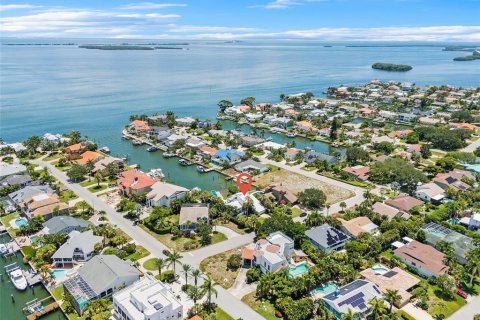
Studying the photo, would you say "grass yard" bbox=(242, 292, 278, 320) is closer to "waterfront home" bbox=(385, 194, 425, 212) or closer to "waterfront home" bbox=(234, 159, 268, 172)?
"waterfront home" bbox=(385, 194, 425, 212)

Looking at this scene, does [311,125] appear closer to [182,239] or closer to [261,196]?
[261,196]

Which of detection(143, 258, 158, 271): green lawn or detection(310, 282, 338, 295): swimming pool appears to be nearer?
detection(310, 282, 338, 295): swimming pool

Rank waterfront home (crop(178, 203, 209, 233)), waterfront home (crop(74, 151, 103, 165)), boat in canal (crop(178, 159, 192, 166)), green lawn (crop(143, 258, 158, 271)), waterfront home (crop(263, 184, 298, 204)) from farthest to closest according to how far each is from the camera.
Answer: boat in canal (crop(178, 159, 192, 166)) → waterfront home (crop(74, 151, 103, 165)) → waterfront home (crop(263, 184, 298, 204)) → waterfront home (crop(178, 203, 209, 233)) → green lawn (crop(143, 258, 158, 271))

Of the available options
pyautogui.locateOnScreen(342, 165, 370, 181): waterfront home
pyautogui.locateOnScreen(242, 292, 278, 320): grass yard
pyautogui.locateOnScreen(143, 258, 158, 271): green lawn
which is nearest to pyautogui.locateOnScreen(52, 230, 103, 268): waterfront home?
pyautogui.locateOnScreen(143, 258, 158, 271): green lawn

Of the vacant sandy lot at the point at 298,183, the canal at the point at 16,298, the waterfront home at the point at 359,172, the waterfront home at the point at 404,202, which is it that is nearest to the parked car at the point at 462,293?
the waterfront home at the point at 404,202

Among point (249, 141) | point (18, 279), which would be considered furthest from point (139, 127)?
point (18, 279)

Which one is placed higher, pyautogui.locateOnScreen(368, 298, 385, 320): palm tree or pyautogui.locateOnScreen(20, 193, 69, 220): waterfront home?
pyautogui.locateOnScreen(20, 193, 69, 220): waterfront home

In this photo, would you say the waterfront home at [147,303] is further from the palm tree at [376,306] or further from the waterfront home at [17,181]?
the waterfront home at [17,181]

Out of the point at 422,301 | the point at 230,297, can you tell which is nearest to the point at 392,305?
the point at 422,301
